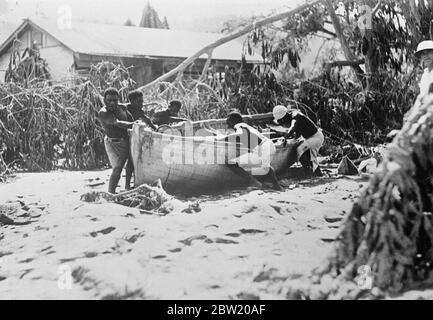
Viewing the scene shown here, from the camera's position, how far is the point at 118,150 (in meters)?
5.61

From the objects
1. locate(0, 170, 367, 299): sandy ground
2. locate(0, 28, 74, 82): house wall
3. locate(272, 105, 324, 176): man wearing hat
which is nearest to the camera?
locate(0, 170, 367, 299): sandy ground

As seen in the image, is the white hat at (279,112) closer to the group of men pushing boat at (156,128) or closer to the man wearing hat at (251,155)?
the group of men pushing boat at (156,128)

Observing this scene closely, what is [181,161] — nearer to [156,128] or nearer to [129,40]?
[156,128]

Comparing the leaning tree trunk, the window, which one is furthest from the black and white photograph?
the window

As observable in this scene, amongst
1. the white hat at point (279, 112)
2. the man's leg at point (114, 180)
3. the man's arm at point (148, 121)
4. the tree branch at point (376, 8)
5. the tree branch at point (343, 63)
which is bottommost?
the man's leg at point (114, 180)

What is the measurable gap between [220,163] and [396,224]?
2834mm

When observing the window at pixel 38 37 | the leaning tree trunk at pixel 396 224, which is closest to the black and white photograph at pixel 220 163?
the leaning tree trunk at pixel 396 224

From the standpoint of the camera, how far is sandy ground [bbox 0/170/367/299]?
3217mm

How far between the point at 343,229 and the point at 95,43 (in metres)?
6.40

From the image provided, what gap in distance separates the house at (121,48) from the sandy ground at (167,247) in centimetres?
366

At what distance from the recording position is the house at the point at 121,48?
831 cm

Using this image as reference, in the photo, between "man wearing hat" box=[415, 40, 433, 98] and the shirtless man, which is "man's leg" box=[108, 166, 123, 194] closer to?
the shirtless man

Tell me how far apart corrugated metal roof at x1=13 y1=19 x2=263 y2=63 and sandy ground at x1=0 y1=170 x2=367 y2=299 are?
3792 millimetres
